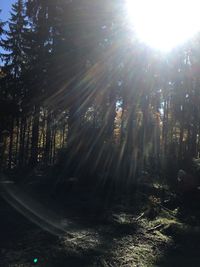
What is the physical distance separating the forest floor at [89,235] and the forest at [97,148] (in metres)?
0.03

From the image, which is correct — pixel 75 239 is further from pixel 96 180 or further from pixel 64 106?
pixel 64 106

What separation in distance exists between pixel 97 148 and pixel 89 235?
1118cm

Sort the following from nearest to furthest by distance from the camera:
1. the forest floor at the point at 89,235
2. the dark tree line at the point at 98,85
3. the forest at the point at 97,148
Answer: the forest floor at the point at 89,235
the forest at the point at 97,148
the dark tree line at the point at 98,85

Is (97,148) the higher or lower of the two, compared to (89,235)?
higher

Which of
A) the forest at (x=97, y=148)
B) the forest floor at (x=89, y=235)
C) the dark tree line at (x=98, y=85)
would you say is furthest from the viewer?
the dark tree line at (x=98, y=85)

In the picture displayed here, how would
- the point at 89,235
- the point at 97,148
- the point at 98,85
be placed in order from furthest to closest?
the point at 98,85 → the point at 97,148 → the point at 89,235

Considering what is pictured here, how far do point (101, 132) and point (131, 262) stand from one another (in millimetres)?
14758

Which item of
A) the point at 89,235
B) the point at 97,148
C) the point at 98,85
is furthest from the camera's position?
the point at 98,85

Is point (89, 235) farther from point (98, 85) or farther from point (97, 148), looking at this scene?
point (98, 85)

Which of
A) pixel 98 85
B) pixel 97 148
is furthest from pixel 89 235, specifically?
pixel 98 85

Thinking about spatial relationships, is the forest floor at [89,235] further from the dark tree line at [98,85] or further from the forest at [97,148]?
the dark tree line at [98,85]

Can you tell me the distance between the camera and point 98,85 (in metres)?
29.3

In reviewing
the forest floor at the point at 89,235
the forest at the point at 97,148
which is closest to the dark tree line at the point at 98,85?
the forest at the point at 97,148

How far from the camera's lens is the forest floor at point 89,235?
9086mm
